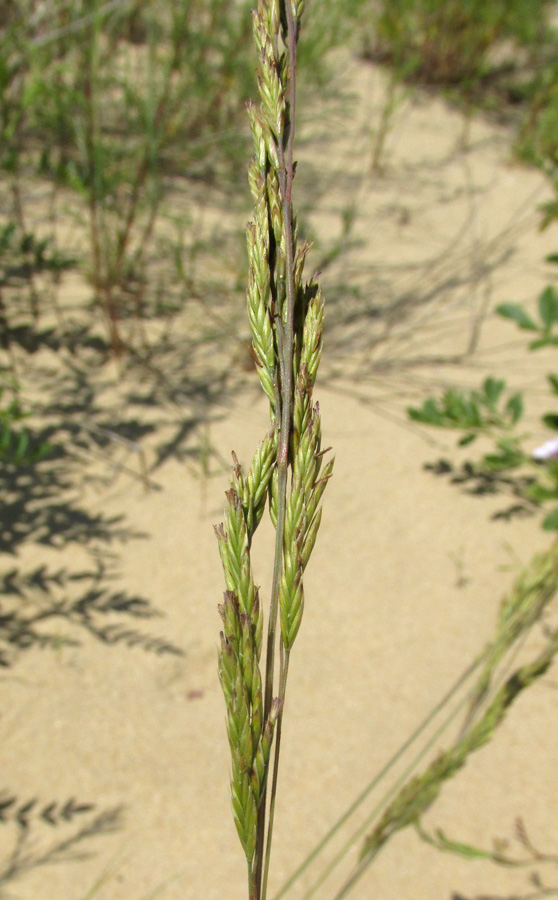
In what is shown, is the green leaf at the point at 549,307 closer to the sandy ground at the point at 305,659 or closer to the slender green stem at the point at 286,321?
the sandy ground at the point at 305,659

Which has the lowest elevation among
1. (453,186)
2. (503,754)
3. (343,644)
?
(503,754)

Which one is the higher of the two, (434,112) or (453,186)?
(434,112)

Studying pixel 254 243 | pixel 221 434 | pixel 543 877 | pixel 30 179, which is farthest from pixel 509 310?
pixel 30 179

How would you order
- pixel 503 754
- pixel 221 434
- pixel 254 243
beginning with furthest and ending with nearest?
pixel 221 434 → pixel 503 754 → pixel 254 243

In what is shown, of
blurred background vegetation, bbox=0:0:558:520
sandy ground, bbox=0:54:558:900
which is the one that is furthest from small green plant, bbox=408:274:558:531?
blurred background vegetation, bbox=0:0:558:520

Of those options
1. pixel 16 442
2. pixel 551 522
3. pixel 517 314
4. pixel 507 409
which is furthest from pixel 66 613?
pixel 517 314

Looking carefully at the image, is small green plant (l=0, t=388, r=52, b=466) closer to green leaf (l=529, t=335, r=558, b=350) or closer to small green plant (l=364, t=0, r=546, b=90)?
green leaf (l=529, t=335, r=558, b=350)

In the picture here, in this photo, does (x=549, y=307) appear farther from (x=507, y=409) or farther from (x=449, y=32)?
(x=449, y=32)

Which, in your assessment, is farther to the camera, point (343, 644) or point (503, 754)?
point (343, 644)

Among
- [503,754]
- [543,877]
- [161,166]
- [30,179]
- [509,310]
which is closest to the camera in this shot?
[543,877]

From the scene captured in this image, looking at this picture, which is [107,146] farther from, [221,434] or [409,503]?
[409,503]
